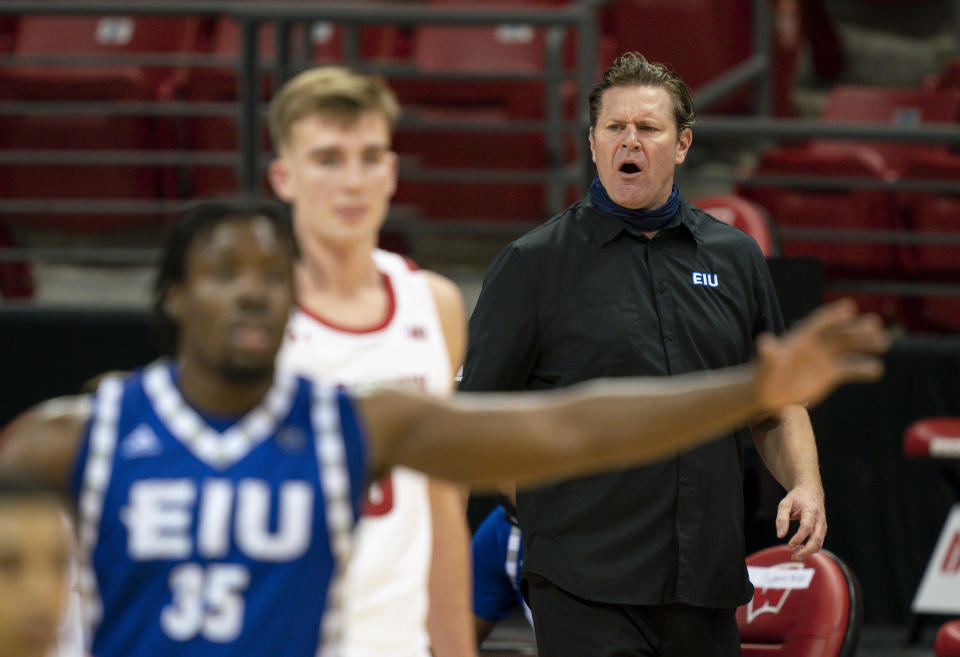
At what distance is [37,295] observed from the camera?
327 inches

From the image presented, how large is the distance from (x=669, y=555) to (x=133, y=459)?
1.82 m

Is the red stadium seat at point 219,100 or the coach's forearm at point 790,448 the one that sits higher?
the red stadium seat at point 219,100

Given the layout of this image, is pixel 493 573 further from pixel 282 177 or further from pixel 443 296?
pixel 282 177

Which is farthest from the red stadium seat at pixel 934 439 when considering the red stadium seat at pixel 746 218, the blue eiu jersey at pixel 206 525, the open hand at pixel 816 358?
the blue eiu jersey at pixel 206 525

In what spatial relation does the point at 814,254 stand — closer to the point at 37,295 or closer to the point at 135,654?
the point at 37,295

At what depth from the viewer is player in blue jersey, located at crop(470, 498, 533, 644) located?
5004mm

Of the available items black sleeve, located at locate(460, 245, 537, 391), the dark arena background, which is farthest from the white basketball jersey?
the dark arena background

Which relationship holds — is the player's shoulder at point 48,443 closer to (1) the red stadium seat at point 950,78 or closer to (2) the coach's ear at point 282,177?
(2) the coach's ear at point 282,177

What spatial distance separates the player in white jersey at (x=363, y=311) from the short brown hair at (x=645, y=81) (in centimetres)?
110

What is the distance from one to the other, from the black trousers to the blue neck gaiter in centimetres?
88

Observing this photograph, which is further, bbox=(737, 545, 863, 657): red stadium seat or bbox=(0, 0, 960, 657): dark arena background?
bbox=(0, 0, 960, 657): dark arena background

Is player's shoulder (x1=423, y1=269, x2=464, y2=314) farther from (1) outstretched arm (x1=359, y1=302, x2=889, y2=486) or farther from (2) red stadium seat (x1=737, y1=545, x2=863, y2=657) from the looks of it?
(2) red stadium seat (x1=737, y1=545, x2=863, y2=657)

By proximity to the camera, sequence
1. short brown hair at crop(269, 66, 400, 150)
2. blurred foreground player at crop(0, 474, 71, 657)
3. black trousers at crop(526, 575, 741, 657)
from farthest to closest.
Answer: black trousers at crop(526, 575, 741, 657) → short brown hair at crop(269, 66, 400, 150) → blurred foreground player at crop(0, 474, 71, 657)

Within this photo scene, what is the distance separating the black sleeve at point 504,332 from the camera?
12.8ft
